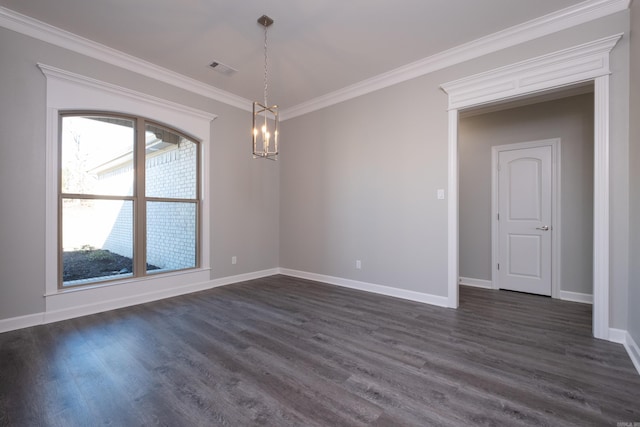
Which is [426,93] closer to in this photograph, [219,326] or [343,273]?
[343,273]

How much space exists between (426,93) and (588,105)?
220cm

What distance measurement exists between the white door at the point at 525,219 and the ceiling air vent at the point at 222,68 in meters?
4.21

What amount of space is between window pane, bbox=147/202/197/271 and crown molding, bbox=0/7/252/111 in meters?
1.74

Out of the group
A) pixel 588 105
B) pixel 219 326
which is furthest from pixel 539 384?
pixel 588 105

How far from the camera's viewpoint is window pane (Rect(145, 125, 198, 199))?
12.8 ft

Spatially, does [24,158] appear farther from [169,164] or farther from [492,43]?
[492,43]

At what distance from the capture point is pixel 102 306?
334cm

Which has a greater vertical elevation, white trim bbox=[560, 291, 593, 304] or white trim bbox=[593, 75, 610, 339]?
white trim bbox=[593, 75, 610, 339]

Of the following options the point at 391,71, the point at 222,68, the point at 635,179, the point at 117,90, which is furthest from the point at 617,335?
the point at 117,90

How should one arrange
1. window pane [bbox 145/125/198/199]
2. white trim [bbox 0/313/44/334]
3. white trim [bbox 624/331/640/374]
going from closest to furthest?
white trim [bbox 624/331/640/374], white trim [bbox 0/313/44/334], window pane [bbox 145/125/198/199]

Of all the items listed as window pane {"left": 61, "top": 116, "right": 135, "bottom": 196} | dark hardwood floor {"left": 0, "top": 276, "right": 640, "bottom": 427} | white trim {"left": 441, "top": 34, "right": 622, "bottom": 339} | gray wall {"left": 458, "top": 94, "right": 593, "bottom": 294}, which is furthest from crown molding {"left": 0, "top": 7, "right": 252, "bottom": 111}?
gray wall {"left": 458, "top": 94, "right": 593, "bottom": 294}

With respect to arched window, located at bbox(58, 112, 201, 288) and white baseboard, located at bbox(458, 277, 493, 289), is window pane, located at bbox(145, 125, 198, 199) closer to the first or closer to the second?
arched window, located at bbox(58, 112, 201, 288)

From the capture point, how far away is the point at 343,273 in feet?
14.9

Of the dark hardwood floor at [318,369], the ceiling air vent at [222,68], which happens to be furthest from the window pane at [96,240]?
the ceiling air vent at [222,68]
